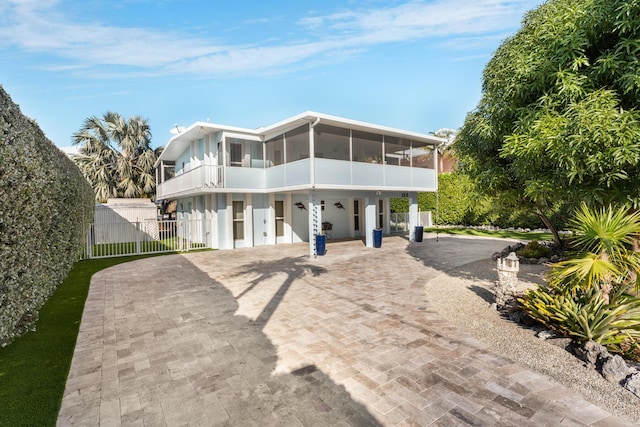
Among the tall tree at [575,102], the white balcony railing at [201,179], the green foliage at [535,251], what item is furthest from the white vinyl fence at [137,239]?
the green foliage at [535,251]

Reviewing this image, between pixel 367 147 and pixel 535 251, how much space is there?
882 cm

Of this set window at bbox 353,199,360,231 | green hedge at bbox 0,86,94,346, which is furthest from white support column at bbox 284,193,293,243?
green hedge at bbox 0,86,94,346

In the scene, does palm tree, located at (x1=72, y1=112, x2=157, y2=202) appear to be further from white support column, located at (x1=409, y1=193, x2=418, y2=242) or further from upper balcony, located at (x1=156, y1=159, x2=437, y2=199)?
white support column, located at (x1=409, y1=193, x2=418, y2=242)

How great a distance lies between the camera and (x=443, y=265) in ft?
35.2

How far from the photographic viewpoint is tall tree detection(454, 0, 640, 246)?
379 cm

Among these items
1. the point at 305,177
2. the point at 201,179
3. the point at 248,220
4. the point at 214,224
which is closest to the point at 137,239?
the point at 214,224

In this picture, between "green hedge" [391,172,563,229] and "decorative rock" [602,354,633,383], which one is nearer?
"decorative rock" [602,354,633,383]

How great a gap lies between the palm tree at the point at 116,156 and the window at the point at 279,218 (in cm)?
1661

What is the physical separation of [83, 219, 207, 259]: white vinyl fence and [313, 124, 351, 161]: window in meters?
7.39

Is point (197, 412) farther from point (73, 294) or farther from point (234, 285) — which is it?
point (73, 294)

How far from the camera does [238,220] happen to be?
51.9ft

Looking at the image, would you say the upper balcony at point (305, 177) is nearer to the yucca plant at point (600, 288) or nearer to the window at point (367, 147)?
the window at point (367, 147)

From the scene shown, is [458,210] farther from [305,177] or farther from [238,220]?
[238,220]

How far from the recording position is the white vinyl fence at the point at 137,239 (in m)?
13.8
